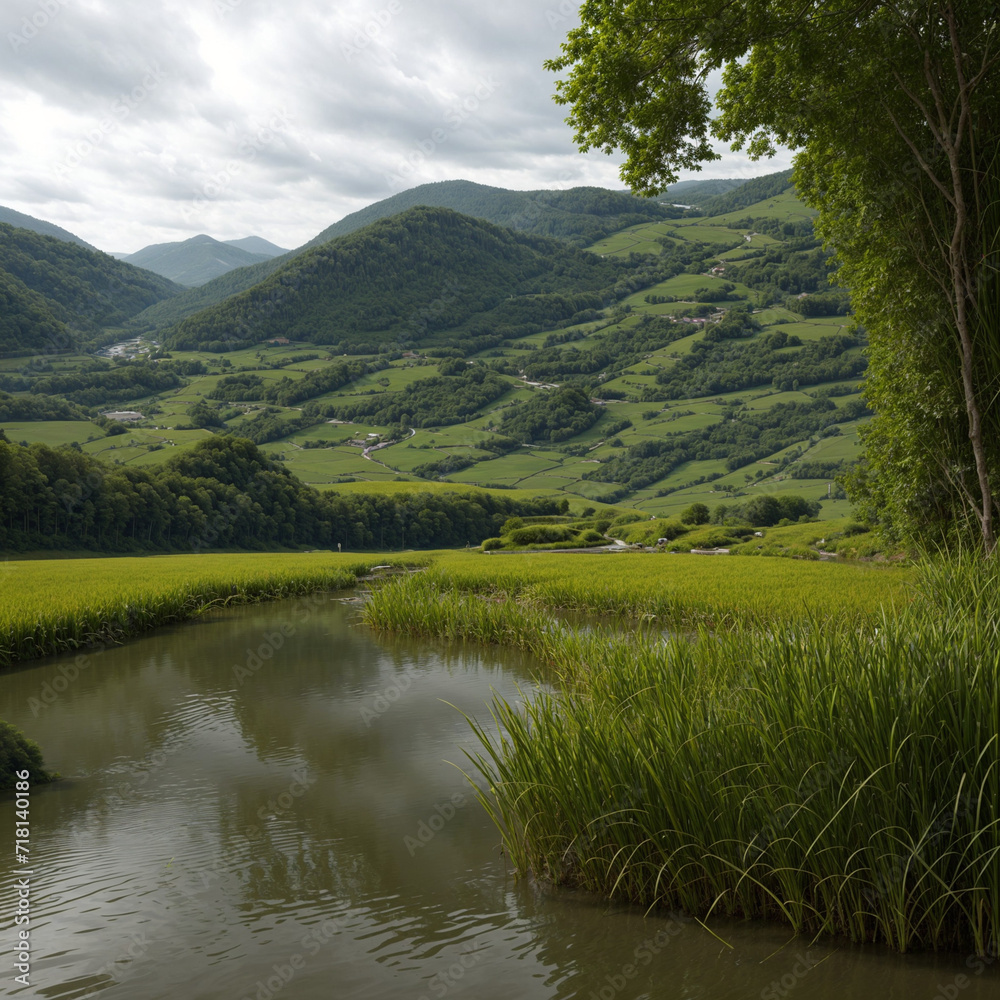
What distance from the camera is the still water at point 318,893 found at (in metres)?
3.94

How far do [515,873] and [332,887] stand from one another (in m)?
1.33

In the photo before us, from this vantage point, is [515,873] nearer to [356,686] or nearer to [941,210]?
[356,686]

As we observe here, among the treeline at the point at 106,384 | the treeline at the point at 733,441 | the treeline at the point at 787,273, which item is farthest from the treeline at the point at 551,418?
the treeline at the point at 106,384

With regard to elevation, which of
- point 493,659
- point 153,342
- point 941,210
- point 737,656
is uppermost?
point 153,342

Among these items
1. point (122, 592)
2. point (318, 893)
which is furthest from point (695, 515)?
point (318, 893)

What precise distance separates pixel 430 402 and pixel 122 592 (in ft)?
463

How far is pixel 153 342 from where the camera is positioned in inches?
7712

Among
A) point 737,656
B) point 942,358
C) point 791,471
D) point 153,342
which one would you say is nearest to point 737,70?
point 942,358

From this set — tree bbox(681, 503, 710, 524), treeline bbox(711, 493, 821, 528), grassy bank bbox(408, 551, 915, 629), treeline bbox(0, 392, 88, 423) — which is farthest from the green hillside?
grassy bank bbox(408, 551, 915, 629)

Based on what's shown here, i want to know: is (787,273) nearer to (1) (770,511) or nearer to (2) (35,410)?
(1) (770,511)

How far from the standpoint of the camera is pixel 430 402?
156m

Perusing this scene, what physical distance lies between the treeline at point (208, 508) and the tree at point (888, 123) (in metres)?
42.6

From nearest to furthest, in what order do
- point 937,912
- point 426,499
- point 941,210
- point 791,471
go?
point 937,912 < point 941,210 < point 426,499 < point 791,471

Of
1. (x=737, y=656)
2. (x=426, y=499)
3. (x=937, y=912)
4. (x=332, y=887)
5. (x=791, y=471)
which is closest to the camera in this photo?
(x=937, y=912)
